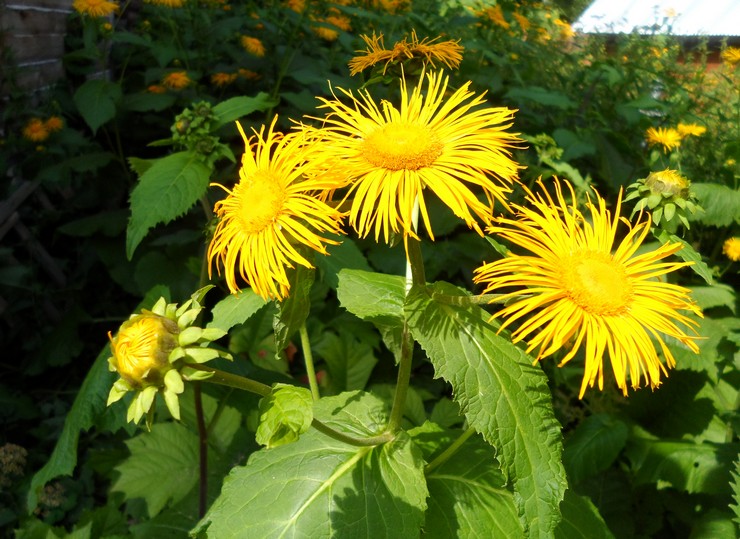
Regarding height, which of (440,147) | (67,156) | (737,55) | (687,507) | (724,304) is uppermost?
(737,55)

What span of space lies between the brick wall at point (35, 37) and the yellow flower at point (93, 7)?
1.04 feet

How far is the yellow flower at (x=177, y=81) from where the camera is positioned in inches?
95.9

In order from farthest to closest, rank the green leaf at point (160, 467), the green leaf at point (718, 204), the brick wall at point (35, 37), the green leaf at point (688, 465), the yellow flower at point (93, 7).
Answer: the brick wall at point (35, 37) < the yellow flower at point (93, 7) < the green leaf at point (718, 204) < the green leaf at point (160, 467) < the green leaf at point (688, 465)

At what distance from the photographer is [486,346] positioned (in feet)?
2.72

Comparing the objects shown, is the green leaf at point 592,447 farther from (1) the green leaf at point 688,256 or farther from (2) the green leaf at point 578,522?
(1) the green leaf at point 688,256

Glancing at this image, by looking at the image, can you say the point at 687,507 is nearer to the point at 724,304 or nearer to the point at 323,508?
the point at 724,304

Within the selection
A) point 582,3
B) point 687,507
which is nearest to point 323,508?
point 687,507

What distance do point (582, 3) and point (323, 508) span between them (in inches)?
150

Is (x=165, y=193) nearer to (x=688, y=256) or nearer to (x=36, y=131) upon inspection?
(x=688, y=256)

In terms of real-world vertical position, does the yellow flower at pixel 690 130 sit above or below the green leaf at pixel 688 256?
above

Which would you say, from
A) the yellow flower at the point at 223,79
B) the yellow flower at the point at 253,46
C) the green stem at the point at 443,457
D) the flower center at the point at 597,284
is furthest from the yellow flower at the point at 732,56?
the green stem at the point at 443,457

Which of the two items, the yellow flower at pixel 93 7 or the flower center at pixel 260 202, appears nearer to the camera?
the flower center at pixel 260 202

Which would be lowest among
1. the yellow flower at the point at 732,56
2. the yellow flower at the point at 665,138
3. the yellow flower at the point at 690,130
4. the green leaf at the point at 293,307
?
the green leaf at the point at 293,307

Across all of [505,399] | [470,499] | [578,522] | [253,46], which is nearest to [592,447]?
[578,522]
